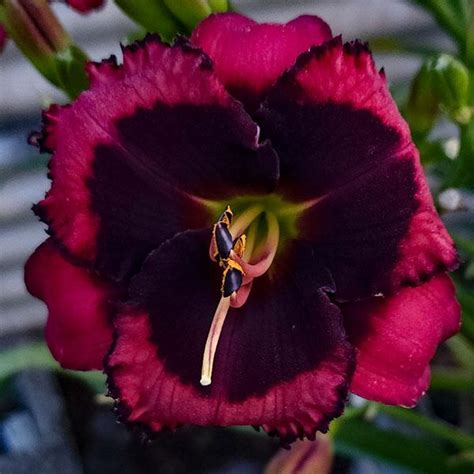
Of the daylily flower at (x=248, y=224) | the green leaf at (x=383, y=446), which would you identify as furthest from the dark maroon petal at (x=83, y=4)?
the green leaf at (x=383, y=446)

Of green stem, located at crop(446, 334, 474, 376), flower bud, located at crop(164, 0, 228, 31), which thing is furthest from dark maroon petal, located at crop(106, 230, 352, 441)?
green stem, located at crop(446, 334, 474, 376)

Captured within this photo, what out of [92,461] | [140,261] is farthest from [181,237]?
[92,461]

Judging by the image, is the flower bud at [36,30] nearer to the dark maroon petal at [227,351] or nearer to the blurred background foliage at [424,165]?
the blurred background foliage at [424,165]

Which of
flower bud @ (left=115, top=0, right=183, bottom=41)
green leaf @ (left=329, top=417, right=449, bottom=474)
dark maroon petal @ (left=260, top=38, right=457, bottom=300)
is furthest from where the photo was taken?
green leaf @ (left=329, top=417, right=449, bottom=474)

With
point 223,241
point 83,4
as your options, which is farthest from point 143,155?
point 83,4

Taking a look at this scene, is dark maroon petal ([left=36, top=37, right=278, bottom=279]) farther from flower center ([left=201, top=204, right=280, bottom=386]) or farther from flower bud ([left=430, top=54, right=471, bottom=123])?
flower bud ([left=430, top=54, right=471, bottom=123])

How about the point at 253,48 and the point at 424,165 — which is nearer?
the point at 253,48

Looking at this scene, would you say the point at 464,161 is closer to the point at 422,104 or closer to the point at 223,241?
Result: the point at 422,104
